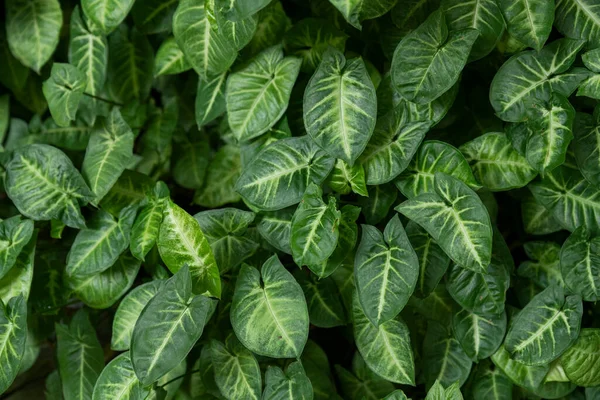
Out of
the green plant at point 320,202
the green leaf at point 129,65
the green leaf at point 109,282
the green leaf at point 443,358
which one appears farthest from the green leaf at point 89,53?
the green leaf at point 443,358

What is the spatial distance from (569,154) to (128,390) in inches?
51.9

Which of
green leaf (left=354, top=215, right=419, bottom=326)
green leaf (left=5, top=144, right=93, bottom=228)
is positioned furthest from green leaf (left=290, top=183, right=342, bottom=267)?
green leaf (left=5, top=144, right=93, bottom=228)

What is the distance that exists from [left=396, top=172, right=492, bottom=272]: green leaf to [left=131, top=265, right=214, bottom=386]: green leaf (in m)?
0.55

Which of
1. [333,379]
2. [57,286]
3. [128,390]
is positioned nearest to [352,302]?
[333,379]

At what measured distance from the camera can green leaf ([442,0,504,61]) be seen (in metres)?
1.56

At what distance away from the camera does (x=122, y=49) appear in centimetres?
204

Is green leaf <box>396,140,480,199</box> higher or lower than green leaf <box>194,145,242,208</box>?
higher

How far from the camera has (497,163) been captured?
163 cm

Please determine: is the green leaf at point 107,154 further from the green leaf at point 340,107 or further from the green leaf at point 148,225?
the green leaf at point 340,107

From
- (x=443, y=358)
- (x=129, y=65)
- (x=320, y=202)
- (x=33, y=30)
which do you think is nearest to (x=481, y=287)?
(x=443, y=358)

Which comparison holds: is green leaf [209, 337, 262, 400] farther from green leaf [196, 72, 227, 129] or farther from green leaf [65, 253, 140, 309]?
green leaf [196, 72, 227, 129]

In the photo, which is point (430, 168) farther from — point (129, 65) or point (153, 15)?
point (129, 65)

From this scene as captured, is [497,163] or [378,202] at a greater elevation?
[497,163]

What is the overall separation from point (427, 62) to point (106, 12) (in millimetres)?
879
